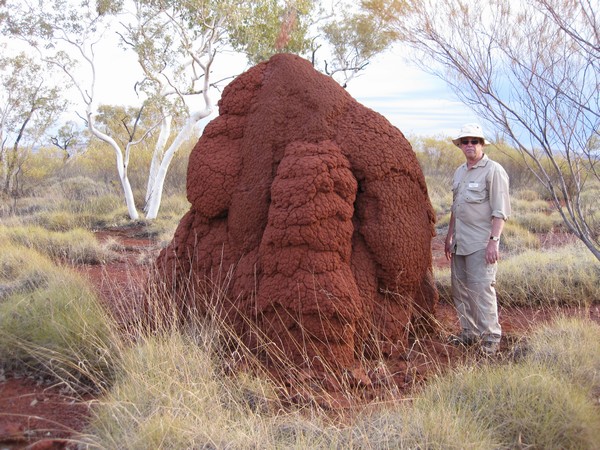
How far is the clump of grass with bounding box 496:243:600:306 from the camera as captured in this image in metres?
5.98

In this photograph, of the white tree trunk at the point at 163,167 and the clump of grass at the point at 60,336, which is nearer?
the clump of grass at the point at 60,336

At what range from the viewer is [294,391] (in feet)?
11.3

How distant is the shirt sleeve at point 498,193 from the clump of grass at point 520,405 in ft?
3.81

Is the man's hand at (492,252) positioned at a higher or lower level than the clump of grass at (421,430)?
higher

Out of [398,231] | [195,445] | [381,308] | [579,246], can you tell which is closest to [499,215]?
[398,231]

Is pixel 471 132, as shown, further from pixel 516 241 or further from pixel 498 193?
pixel 516 241

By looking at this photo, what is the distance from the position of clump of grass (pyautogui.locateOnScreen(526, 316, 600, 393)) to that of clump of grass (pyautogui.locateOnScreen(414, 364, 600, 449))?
8.0 inches

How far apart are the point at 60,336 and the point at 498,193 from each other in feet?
10.7

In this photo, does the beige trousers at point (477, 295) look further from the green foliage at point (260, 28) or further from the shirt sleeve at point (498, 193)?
the green foliage at point (260, 28)

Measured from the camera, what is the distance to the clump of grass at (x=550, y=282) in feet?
19.6

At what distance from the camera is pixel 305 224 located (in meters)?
3.64

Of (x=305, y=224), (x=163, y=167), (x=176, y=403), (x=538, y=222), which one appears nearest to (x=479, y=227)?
(x=305, y=224)

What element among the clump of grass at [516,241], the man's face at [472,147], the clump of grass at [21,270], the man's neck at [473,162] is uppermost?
the man's face at [472,147]

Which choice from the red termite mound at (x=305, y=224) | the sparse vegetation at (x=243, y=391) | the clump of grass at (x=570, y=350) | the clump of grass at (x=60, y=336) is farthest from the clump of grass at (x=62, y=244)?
the clump of grass at (x=570, y=350)
